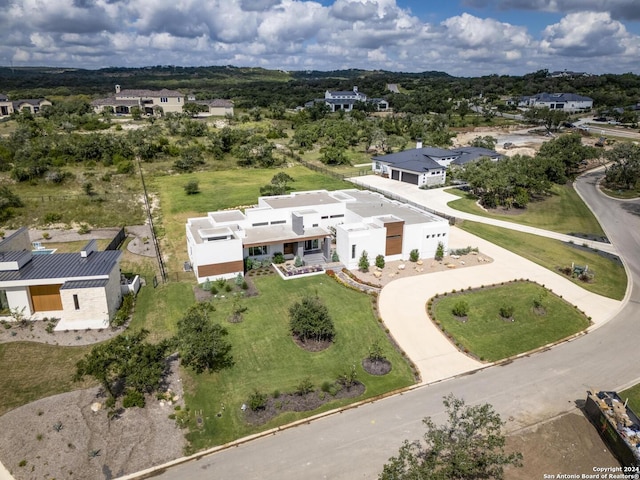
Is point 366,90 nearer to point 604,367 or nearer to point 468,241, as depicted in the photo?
point 468,241

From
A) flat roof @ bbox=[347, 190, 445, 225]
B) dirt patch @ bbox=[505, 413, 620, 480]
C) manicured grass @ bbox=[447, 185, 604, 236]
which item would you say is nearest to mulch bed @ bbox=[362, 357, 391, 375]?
dirt patch @ bbox=[505, 413, 620, 480]

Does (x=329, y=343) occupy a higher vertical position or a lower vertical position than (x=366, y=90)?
lower

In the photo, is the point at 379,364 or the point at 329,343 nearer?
the point at 379,364

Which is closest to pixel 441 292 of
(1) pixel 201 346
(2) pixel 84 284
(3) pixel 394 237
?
(3) pixel 394 237

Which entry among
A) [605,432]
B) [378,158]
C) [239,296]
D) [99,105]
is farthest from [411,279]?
[99,105]

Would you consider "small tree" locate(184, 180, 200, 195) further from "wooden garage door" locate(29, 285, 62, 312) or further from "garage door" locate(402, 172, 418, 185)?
"garage door" locate(402, 172, 418, 185)

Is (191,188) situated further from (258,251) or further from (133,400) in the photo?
(133,400)

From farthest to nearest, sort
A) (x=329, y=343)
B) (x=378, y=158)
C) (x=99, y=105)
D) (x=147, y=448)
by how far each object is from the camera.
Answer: (x=99, y=105), (x=378, y=158), (x=329, y=343), (x=147, y=448)
